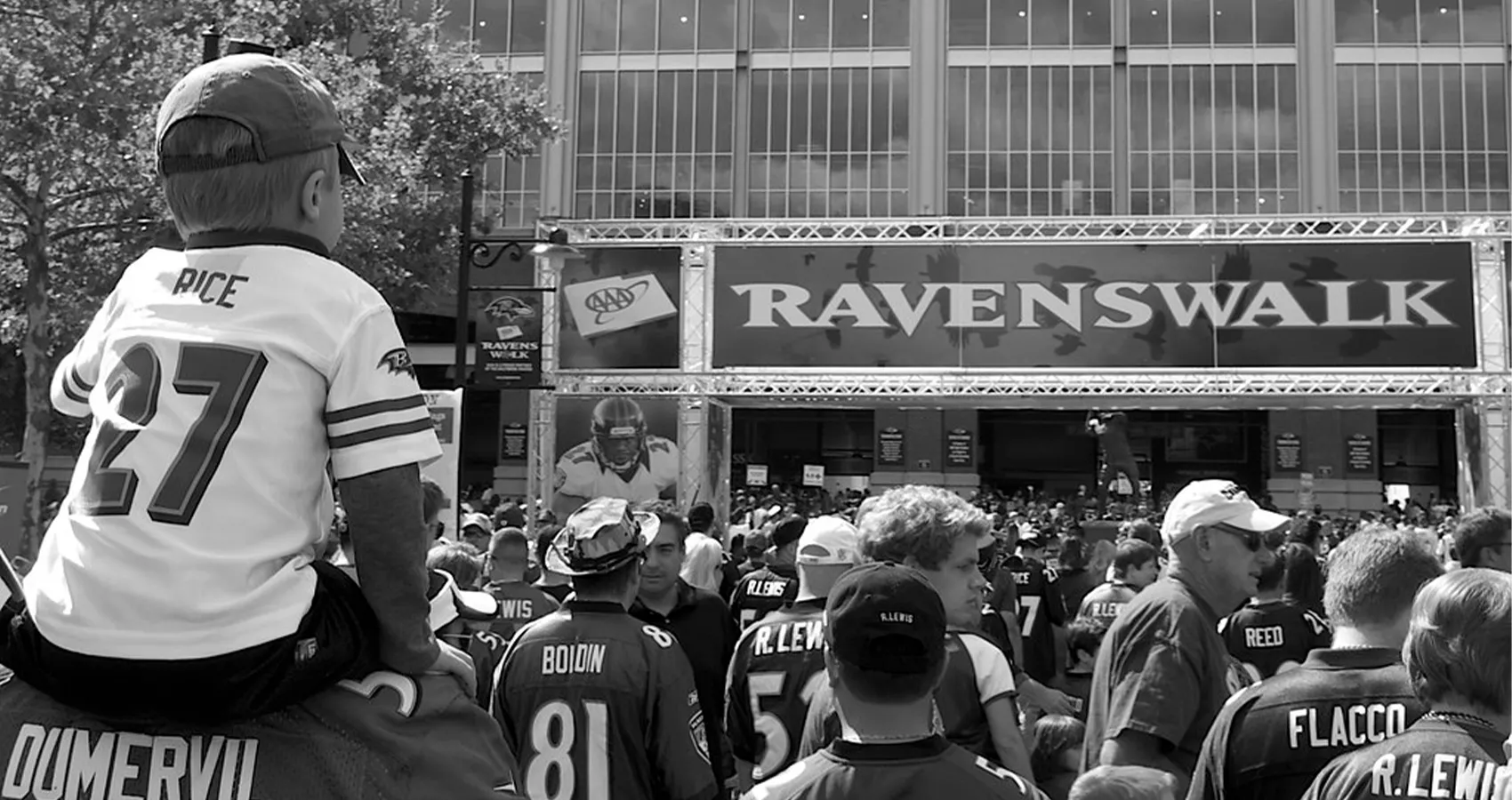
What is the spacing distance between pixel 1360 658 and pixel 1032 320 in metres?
19.9

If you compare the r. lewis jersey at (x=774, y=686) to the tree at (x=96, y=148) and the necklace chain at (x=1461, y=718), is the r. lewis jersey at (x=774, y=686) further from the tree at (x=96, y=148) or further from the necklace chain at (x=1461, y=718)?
the tree at (x=96, y=148)

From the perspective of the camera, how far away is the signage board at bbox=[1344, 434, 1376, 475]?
3791 centimetres

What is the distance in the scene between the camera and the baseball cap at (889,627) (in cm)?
295

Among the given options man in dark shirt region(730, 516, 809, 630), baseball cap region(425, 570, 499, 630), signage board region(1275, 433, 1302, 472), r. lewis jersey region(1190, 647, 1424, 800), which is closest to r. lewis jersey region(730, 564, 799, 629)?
man in dark shirt region(730, 516, 809, 630)

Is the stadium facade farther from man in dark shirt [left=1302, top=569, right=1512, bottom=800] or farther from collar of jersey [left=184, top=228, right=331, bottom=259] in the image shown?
collar of jersey [left=184, top=228, right=331, bottom=259]

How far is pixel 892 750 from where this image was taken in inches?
114

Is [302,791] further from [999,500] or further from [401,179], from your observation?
[999,500]

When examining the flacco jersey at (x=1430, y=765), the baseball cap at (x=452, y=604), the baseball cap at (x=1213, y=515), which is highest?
the baseball cap at (x=1213, y=515)

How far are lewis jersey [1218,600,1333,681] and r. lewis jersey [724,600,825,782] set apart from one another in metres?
2.44

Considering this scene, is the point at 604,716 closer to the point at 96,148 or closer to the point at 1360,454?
the point at 96,148

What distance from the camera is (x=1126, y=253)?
23219mm

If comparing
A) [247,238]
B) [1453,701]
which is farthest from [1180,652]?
[247,238]

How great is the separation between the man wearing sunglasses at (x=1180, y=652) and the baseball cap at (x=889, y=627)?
1711 millimetres

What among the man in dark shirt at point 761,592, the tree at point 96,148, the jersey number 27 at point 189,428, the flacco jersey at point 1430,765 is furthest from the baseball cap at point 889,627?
the tree at point 96,148
